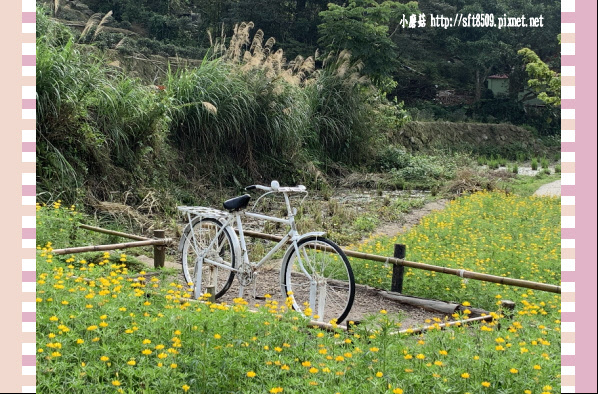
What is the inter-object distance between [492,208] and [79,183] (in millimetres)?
6540

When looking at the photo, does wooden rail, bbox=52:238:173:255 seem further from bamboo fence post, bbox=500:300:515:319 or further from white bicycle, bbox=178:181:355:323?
bamboo fence post, bbox=500:300:515:319

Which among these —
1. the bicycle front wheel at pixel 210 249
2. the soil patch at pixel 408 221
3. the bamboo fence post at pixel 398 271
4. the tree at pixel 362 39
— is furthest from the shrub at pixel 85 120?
the tree at pixel 362 39

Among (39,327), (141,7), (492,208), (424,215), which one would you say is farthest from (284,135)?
(141,7)

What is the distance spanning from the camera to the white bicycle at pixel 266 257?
437 centimetres

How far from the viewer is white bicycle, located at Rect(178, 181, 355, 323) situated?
4.37 metres

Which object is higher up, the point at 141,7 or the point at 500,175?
the point at 141,7

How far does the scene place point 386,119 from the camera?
16.8m

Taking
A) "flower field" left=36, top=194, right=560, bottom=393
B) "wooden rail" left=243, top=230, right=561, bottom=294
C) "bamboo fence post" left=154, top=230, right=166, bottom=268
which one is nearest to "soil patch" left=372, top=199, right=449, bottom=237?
"wooden rail" left=243, top=230, right=561, bottom=294

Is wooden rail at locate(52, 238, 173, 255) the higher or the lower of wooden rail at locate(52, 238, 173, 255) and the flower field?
the higher

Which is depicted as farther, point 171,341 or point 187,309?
point 187,309

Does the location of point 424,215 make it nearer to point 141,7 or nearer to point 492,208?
point 492,208

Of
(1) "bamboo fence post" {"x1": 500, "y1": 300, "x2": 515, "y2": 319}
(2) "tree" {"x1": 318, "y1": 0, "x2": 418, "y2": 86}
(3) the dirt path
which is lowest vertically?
(1) "bamboo fence post" {"x1": 500, "y1": 300, "x2": 515, "y2": 319}

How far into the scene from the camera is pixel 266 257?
15.5 feet

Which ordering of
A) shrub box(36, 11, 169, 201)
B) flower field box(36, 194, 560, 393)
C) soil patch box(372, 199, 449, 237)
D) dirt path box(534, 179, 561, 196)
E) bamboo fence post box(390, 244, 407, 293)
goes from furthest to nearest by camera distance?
dirt path box(534, 179, 561, 196)
soil patch box(372, 199, 449, 237)
shrub box(36, 11, 169, 201)
bamboo fence post box(390, 244, 407, 293)
flower field box(36, 194, 560, 393)
